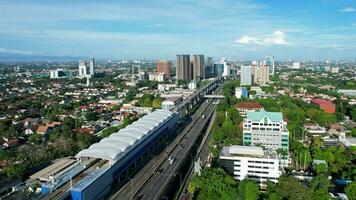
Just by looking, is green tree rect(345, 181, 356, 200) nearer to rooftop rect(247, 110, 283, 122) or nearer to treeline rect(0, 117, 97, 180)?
rooftop rect(247, 110, 283, 122)

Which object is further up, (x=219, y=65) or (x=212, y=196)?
(x=219, y=65)

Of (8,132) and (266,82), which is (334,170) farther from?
(266,82)

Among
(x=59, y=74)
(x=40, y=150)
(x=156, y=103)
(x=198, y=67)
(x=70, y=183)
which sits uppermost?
(x=198, y=67)

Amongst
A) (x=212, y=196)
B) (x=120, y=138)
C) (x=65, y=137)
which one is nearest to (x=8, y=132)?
(x=65, y=137)

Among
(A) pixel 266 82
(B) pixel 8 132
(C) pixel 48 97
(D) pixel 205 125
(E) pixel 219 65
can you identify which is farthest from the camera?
(E) pixel 219 65

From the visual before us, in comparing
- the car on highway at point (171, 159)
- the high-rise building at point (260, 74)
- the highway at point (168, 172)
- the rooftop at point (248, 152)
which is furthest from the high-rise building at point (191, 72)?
the rooftop at point (248, 152)

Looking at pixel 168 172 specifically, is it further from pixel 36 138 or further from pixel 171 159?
pixel 36 138

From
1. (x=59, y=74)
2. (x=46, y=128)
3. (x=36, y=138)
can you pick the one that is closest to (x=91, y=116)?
(x=46, y=128)
